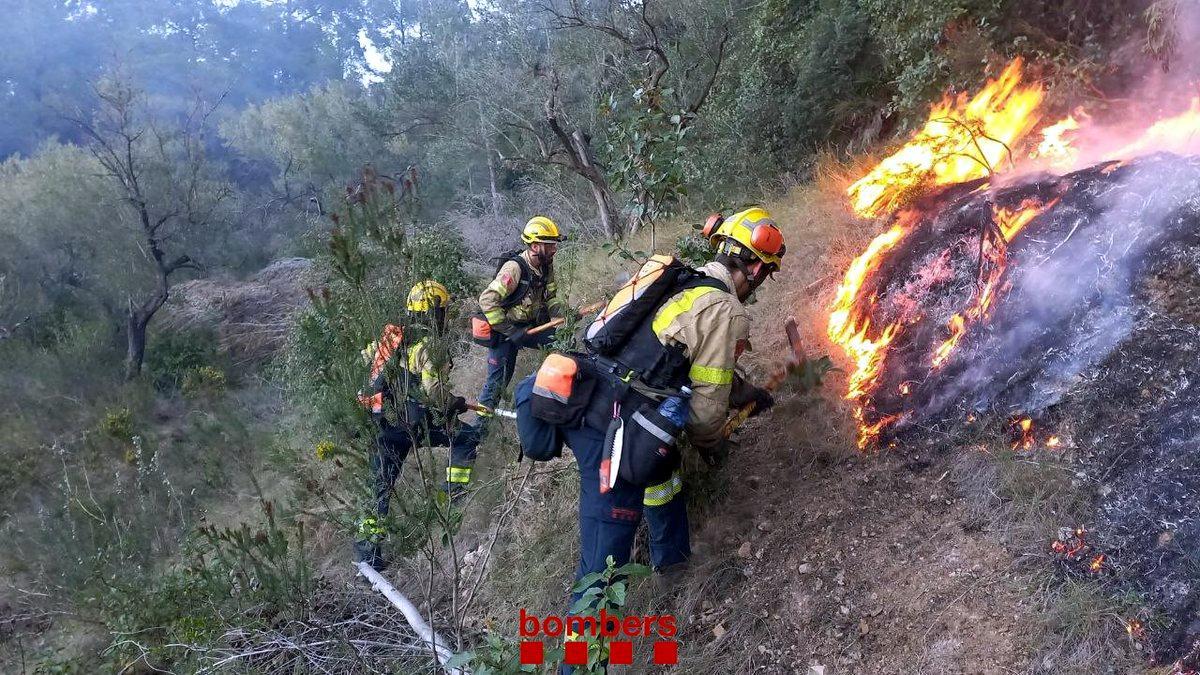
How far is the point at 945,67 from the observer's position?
7102 millimetres

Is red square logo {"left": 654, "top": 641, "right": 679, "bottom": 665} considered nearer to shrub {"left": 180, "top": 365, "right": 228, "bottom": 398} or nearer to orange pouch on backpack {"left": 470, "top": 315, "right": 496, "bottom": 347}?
orange pouch on backpack {"left": 470, "top": 315, "right": 496, "bottom": 347}

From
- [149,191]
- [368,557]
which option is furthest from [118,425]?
[368,557]

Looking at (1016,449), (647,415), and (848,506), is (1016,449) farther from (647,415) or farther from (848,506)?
(647,415)

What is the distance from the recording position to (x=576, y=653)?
2.80m

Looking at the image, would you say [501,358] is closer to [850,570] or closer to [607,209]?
[850,570]

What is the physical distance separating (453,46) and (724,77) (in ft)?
55.9

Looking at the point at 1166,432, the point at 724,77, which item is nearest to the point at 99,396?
the point at 724,77

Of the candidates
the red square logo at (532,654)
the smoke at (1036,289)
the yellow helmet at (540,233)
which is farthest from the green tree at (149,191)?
the smoke at (1036,289)

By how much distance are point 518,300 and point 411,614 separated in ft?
10.9

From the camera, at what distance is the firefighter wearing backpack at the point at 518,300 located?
6.52 metres

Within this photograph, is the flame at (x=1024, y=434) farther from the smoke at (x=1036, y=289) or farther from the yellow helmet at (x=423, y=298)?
the yellow helmet at (x=423, y=298)

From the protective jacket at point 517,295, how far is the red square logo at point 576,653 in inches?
158

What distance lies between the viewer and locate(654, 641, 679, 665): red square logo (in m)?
3.42

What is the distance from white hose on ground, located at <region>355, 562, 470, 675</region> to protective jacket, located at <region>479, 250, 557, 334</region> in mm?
2641
